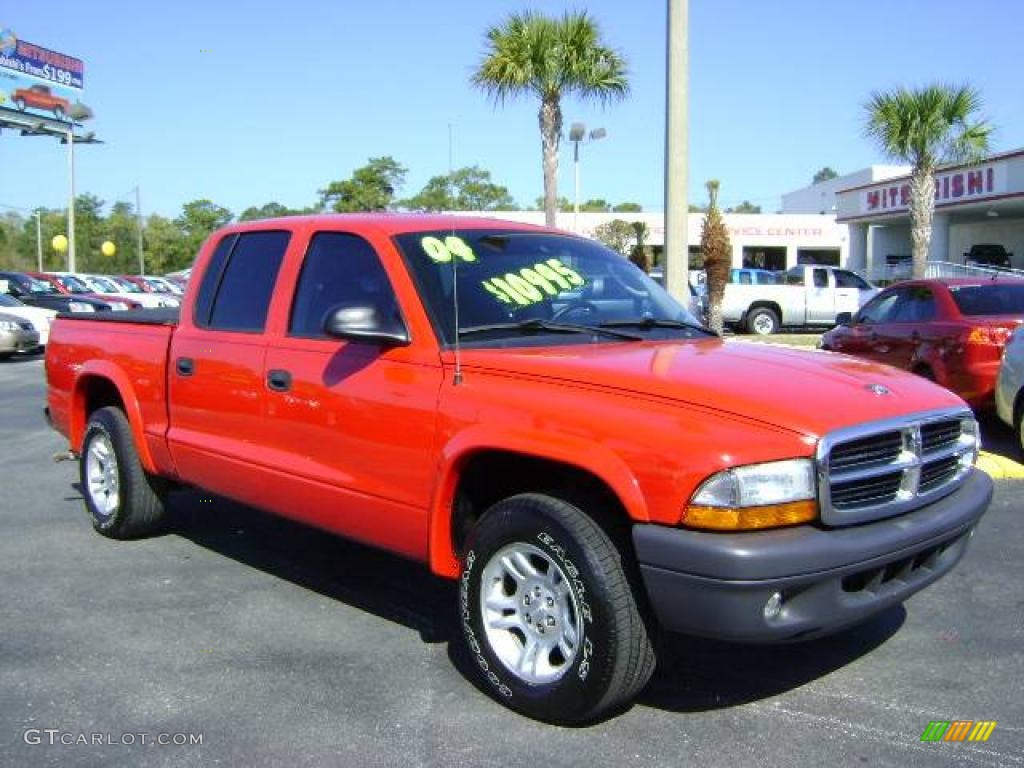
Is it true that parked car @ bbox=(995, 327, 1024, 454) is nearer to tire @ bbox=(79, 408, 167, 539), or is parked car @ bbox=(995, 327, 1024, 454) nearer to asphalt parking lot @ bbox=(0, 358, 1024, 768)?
asphalt parking lot @ bbox=(0, 358, 1024, 768)

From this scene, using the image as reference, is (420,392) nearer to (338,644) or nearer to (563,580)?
(563,580)

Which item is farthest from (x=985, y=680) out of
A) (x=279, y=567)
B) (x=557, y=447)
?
(x=279, y=567)

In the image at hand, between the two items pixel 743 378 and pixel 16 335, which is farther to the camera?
pixel 16 335

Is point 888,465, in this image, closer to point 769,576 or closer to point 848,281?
point 769,576

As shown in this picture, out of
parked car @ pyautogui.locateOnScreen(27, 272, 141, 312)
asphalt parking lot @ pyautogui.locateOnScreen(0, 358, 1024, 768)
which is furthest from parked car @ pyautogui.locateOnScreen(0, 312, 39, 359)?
asphalt parking lot @ pyautogui.locateOnScreen(0, 358, 1024, 768)

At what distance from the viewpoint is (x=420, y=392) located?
12.8 ft

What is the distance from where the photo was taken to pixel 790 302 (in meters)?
23.5

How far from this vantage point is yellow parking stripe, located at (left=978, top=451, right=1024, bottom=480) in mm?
7555

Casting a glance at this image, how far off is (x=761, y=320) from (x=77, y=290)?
1942cm

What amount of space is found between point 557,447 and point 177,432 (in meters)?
2.72

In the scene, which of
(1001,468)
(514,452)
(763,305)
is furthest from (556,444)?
(763,305)

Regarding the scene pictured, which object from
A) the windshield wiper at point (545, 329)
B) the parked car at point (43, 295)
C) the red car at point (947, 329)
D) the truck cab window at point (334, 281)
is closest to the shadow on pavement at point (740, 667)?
the windshield wiper at point (545, 329)

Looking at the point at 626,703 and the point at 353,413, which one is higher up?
the point at 353,413

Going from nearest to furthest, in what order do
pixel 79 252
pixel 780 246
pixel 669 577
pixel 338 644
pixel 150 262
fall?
1. pixel 669 577
2. pixel 338 644
3. pixel 780 246
4. pixel 79 252
5. pixel 150 262
